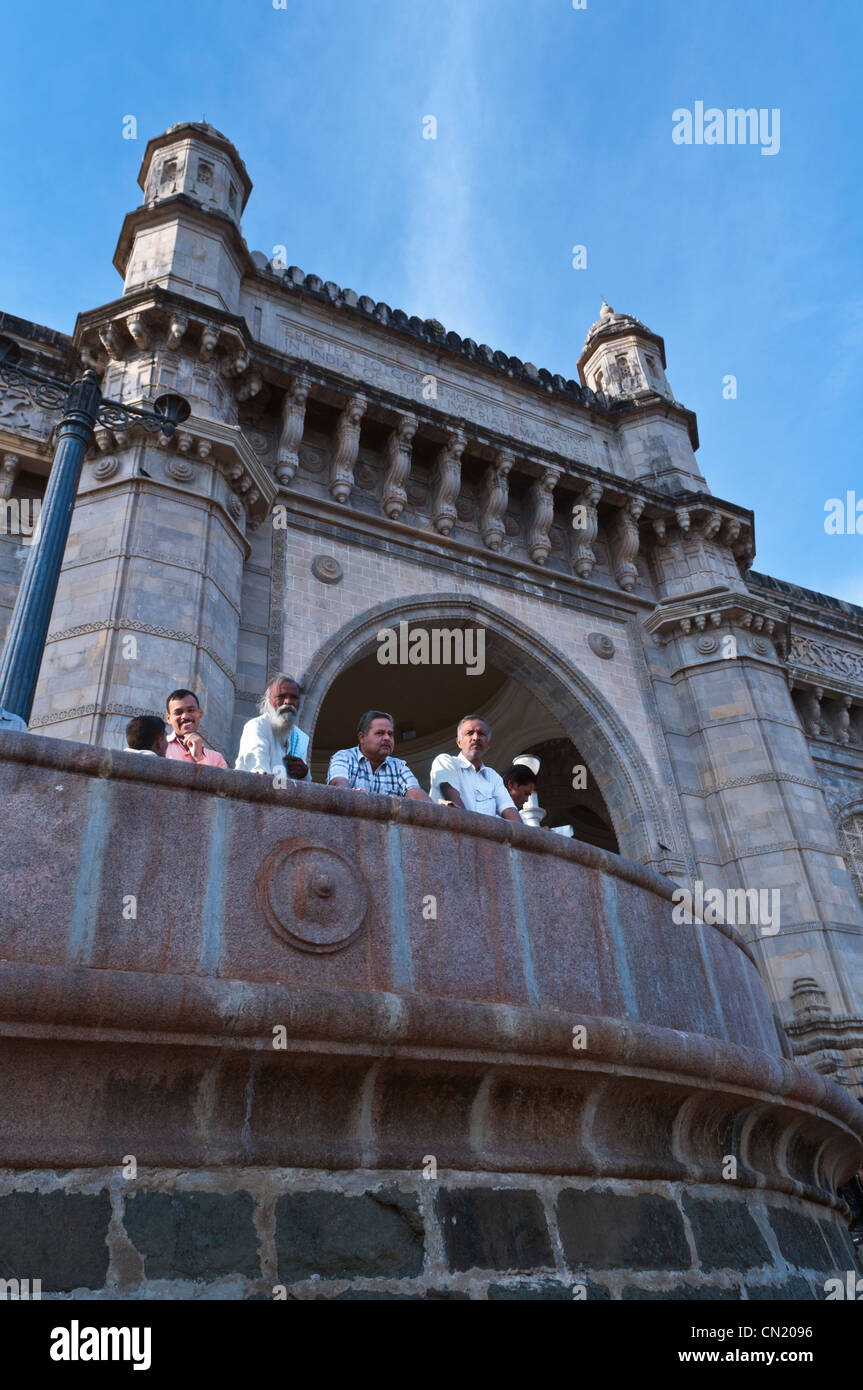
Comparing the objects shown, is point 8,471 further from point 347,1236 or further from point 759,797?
point 759,797

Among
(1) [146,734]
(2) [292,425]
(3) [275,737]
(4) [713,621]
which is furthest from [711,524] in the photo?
(1) [146,734]

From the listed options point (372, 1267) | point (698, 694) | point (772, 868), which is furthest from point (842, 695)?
point (372, 1267)

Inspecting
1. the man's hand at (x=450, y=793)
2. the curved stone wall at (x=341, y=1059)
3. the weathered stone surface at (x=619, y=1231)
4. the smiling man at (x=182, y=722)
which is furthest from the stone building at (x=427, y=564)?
the weathered stone surface at (x=619, y=1231)

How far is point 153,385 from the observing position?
10312mm

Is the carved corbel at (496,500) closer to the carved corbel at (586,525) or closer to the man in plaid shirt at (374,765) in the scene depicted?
the carved corbel at (586,525)

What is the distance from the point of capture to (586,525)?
13398 millimetres

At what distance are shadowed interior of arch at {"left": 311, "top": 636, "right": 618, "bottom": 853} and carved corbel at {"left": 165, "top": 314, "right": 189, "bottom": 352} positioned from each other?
203 inches

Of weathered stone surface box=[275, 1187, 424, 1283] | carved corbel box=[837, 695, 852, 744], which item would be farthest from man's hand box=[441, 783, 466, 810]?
carved corbel box=[837, 695, 852, 744]

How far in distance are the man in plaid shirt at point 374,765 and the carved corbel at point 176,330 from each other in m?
7.23

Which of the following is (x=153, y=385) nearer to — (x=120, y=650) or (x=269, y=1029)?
(x=120, y=650)

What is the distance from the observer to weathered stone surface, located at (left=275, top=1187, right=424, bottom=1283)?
9.56 ft

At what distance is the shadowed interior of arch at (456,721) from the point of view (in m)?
15.0

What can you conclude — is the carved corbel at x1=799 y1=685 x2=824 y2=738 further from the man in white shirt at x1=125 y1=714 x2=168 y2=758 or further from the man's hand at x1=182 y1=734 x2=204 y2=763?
the man in white shirt at x1=125 y1=714 x2=168 y2=758

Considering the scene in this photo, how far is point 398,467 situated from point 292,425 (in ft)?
4.67
